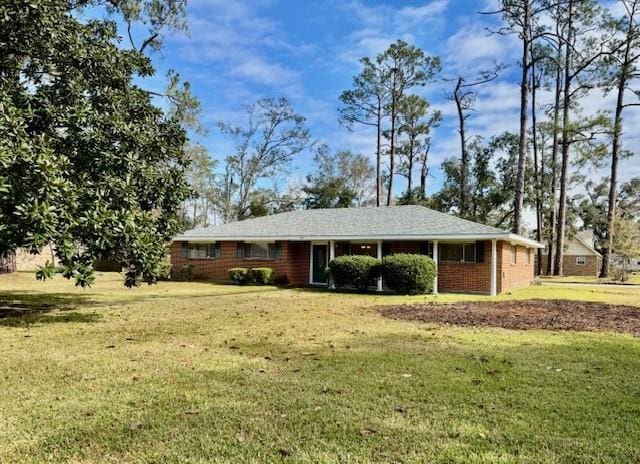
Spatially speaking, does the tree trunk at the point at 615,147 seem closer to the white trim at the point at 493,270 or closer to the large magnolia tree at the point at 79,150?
the white trim at the point at 493,270

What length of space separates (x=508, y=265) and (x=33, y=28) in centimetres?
1822

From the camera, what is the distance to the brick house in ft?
59.2

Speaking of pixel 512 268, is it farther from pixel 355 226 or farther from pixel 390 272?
pixel 355 226

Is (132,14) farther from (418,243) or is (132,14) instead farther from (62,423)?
(62,423)

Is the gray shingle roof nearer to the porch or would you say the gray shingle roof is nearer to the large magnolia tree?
the porch

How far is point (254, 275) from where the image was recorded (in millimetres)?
21312

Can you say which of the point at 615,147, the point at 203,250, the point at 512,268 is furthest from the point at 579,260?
the point at 203,250

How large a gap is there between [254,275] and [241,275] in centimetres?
63

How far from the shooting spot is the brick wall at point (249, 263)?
2183 centimetres

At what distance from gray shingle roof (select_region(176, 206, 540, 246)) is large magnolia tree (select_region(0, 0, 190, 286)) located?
9962 millimetres

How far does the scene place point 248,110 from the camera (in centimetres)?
3972

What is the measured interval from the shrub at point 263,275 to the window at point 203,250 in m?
3.22

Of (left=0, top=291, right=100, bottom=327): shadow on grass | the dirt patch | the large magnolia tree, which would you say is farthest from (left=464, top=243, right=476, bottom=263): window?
(left=0, top=291, right=100, bottom=327): shadow on grass

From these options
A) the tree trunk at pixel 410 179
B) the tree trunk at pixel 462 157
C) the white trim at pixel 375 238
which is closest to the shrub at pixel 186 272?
the white trim at pixel 375 238
